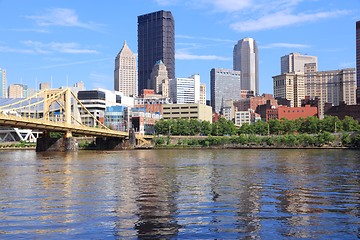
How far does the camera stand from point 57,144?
12744 cm

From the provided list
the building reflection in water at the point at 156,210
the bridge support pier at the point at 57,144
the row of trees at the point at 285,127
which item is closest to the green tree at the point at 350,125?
the row of trees at the point at 285,127

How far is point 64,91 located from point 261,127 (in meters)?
87.5

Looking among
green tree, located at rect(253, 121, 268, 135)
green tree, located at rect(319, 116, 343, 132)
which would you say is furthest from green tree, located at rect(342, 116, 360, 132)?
green tree, located at rect(253, 121, 268, 135)

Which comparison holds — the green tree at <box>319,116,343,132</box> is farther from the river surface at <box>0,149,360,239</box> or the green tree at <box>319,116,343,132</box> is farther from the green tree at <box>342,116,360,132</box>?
the river surface at <box>0,149,360,239</box>

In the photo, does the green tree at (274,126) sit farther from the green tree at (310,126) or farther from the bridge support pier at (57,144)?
the bridge support pier at (57,144)

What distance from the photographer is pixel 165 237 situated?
18.7 meters

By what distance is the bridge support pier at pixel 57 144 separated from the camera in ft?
407

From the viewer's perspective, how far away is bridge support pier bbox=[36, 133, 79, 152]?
407 feet

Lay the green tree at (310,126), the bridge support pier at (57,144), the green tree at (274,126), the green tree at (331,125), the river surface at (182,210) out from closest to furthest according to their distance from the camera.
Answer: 1. the river surface at (182,210)
2. the bridge support pier at (57,144)
3. the green tree at (331,125)
4. the green tree at (310,126)
5. the green tree at (274,126)

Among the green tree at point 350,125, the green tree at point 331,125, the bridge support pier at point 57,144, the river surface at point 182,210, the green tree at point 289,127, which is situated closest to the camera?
the river surface at point 182,210

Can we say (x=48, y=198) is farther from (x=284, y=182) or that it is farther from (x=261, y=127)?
(x=261, y=127)

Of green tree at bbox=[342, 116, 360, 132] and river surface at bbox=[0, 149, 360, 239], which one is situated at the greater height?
green tree at bbox=[342, 116, 360, 132]

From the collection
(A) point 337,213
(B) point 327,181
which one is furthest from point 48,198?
(B) point 327,181

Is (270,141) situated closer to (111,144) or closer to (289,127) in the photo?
(289,127)
